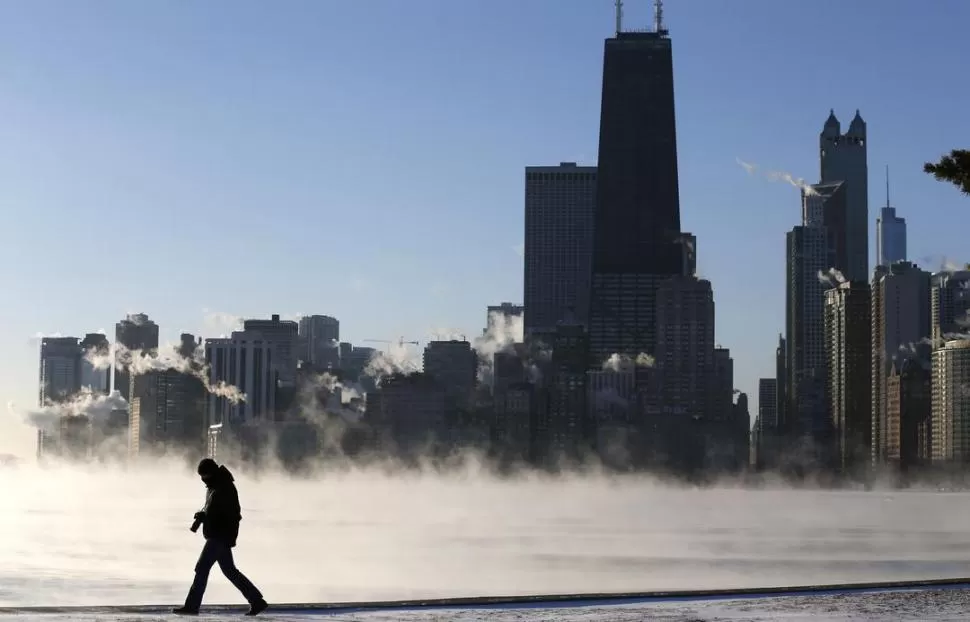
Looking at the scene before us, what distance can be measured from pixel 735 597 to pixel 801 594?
1327 millimetres

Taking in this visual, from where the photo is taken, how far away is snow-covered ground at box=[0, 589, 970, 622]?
2200 cm

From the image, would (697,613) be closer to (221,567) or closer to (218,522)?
(221,567)

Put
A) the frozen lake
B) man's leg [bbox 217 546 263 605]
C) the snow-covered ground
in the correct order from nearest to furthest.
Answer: the snow-covered ground
man's leg [bbox 217 546 263 605]
the frozen lake

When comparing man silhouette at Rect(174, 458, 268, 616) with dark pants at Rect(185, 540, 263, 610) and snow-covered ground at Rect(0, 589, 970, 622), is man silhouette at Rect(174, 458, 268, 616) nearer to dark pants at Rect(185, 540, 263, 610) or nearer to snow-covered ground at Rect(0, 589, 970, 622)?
dark pants at Rect(185, 540, 263, 610)

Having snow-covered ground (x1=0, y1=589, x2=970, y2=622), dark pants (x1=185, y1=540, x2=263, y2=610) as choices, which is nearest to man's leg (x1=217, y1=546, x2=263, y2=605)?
dark pants (x1=185, y1=540, x2=263, y2=610)

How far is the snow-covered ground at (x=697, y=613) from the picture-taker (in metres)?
22.0

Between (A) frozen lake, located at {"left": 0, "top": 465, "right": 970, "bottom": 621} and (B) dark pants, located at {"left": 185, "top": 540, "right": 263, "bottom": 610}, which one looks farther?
(A) frozen lake, located at {"left": 0, "top": 465, "right": 970, "bottom": 621}

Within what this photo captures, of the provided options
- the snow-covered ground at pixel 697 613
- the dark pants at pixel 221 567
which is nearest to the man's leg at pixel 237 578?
the dark pants at pixel 221 567

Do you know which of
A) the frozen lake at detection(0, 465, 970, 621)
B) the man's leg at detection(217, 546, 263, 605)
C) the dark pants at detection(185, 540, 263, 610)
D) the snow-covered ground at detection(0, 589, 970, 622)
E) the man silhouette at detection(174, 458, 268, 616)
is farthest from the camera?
the frozen lake at detection(0, 465, 970, 621)

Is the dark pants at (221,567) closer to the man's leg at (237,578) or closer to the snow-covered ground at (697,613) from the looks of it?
the man's leg at (237,578)

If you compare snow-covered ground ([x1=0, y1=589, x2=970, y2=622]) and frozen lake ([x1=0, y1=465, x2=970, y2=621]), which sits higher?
snow-covered ground ([x1=0, y1=589, x2=970, y2=622])

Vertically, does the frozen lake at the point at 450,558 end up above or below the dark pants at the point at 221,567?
below

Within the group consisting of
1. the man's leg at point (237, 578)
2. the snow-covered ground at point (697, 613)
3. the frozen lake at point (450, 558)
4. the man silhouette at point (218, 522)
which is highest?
the man silhouette at point (218, 522)

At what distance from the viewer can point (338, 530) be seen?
13812 centimetres
